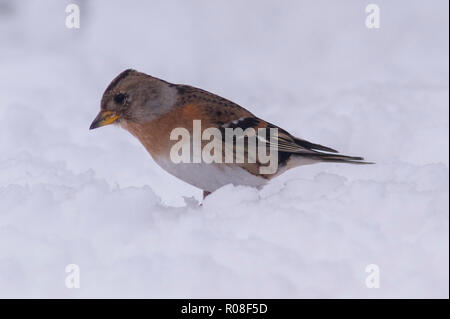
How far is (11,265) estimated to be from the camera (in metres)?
3.00

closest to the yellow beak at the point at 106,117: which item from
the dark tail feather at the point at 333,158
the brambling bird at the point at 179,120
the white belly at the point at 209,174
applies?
the brambling bird at the point at 179,120

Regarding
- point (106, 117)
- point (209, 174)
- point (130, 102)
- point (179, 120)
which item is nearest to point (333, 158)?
point (209, 174)

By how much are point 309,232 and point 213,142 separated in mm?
833

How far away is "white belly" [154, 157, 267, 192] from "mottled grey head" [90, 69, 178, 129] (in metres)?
0.31

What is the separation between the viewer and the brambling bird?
3.63 meters

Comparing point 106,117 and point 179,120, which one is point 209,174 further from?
point 106,117

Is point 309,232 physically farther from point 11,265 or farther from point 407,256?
point 11,265

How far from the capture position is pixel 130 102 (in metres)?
3.79

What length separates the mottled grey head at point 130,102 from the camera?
3.76 meters

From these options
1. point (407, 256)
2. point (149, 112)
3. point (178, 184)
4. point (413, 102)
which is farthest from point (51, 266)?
point (413, 102)

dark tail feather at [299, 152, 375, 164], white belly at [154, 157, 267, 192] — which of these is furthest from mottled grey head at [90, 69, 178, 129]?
dark tail feather at [299, 152, 375, 164]

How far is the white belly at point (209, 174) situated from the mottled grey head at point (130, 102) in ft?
1.02

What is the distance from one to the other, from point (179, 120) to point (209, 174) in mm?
379

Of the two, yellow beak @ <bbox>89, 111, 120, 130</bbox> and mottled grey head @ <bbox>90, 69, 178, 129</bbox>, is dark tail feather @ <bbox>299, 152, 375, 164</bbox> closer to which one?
mottled grey head @ <bbox>90, 69, 178, 129</bbox>
